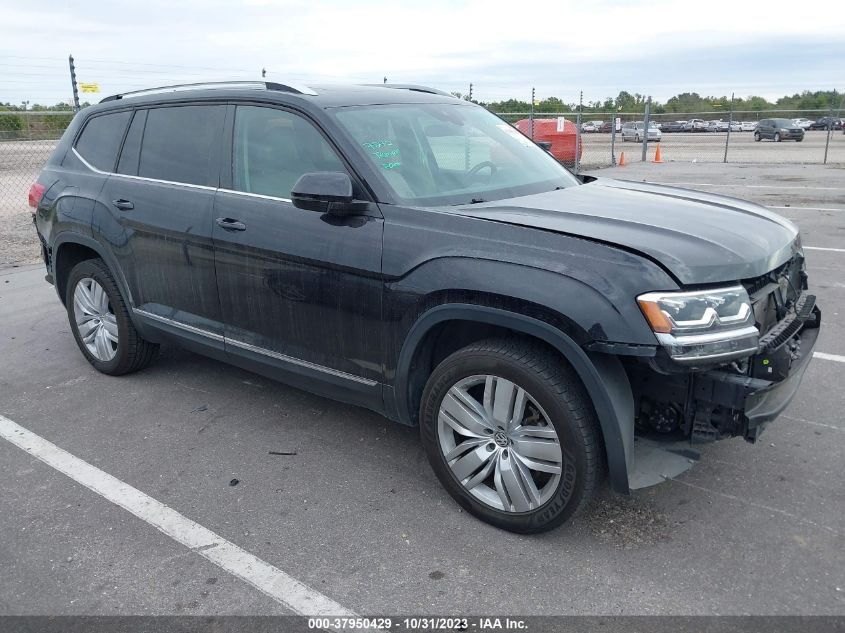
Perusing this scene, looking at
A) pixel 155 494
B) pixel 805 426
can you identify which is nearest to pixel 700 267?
pixel 805 426

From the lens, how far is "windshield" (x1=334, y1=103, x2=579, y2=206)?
3514 millimetres

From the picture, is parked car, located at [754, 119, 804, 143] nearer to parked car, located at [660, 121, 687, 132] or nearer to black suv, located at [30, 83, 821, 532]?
parked car, located at [660, 121, 687, 132]

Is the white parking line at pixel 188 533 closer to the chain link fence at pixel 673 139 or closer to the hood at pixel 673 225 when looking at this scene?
the hood at pixel 673 225

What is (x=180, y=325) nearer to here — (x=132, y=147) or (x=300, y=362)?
(x=300, y=362)

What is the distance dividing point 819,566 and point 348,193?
244cm

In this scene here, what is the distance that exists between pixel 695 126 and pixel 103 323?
124 ft

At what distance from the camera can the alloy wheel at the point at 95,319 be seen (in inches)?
193

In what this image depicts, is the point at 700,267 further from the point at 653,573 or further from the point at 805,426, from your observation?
the point at 805,426

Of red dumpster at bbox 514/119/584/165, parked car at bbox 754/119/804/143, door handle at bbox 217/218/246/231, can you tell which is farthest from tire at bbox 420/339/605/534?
parked car at bbox 754/119/804/143

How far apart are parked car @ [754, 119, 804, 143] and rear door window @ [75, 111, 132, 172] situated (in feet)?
118

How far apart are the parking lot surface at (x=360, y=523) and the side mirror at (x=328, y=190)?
1338 millimetres

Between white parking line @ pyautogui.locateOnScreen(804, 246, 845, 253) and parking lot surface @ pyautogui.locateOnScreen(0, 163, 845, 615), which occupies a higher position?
white parking line @ pyautogui.locateOnScreen(804, 246, 845, 253)

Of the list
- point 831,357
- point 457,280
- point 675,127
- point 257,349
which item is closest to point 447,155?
point 457,280

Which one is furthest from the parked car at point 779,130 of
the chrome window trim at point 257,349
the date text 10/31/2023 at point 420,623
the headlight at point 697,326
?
the date text 10/31/2023 at point 420,623
